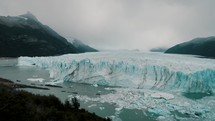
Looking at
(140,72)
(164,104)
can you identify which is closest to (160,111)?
(164,104)

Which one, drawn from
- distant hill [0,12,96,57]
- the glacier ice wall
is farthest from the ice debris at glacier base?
distant hill [0,12,96,57]

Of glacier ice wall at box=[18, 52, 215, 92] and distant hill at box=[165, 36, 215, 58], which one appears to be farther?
distant hill at box=[165, 36, 215, 58]

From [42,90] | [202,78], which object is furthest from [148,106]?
[42,90]

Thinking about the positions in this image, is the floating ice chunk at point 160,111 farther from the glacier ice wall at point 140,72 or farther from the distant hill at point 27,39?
the distant hill at point 27,39

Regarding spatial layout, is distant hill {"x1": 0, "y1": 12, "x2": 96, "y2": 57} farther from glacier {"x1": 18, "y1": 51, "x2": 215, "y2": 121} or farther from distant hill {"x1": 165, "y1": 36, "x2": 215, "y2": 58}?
glacier {"x1": 18, "y1": 51, "x2": 215, "y2": 121}

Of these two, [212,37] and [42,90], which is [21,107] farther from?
[212,37]

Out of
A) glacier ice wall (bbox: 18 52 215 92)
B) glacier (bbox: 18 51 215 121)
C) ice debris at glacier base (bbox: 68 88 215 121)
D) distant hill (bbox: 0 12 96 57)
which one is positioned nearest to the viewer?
ice debris at glacier base (bbox: 68 88 215 121)
